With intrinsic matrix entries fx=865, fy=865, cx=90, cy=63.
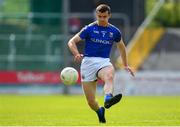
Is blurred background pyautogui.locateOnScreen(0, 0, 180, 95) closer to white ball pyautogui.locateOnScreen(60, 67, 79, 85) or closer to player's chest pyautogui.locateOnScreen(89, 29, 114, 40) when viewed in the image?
white ball pyautogui.locateOnScreen(60, 67, 79, 85)

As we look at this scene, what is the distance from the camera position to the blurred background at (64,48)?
40750 mm

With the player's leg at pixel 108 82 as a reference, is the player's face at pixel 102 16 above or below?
above

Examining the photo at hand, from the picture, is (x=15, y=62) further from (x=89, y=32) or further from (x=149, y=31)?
(x=89, y=32)

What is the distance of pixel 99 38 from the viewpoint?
17.9m

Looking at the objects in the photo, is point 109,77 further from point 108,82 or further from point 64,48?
point 64,48

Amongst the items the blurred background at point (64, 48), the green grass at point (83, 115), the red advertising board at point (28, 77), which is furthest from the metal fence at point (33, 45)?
the green grass at point (83, 115)

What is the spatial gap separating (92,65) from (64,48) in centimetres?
2389

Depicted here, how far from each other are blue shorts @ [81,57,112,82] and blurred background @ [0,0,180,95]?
21.6 m

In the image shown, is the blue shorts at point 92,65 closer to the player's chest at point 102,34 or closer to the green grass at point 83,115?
the player's chest at point 102,34

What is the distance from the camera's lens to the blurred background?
4075cm

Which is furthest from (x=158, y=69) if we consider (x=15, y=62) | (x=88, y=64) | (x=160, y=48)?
(x=88, y=64)

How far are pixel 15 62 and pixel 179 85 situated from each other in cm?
802

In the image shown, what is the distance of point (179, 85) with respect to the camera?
133 feet

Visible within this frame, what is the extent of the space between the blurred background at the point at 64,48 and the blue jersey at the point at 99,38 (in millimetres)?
21632
